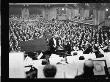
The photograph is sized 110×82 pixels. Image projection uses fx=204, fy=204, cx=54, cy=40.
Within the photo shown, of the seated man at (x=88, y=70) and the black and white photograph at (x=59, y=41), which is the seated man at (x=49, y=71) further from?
the seated man at (x=88, y=70)

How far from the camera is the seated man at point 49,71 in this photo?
311 cm

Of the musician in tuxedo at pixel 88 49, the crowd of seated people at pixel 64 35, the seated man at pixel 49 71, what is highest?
the crowd of seated people at pixel 64 35

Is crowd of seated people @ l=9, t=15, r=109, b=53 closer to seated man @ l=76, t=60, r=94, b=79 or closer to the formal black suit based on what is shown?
the formal black suit

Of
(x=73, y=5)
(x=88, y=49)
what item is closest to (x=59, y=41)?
(x=88, y=49)

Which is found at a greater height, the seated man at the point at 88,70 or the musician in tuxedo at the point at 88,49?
the musician in tuxedo at the point at 88,49

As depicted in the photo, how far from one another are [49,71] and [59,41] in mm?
490

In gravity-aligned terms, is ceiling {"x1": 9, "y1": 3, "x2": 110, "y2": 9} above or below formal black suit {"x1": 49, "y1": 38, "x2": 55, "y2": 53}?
above

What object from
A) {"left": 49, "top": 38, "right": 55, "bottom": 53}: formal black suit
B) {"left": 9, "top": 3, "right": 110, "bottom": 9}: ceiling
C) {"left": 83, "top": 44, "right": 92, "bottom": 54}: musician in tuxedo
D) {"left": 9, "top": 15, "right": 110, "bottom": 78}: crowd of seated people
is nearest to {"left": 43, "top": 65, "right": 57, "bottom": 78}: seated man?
{"left": 9, "top": 15, "right": 110, "bottom": 78}: crowd of seated people

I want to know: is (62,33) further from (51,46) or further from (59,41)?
(51,46)

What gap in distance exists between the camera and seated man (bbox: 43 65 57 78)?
3.11 m

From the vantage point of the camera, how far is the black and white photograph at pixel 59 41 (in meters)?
3.15

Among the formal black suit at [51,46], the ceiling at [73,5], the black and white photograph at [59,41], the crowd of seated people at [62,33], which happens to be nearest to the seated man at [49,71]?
the black and white photograph at [59,41]

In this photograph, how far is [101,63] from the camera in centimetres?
316

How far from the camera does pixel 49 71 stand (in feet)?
10.3
